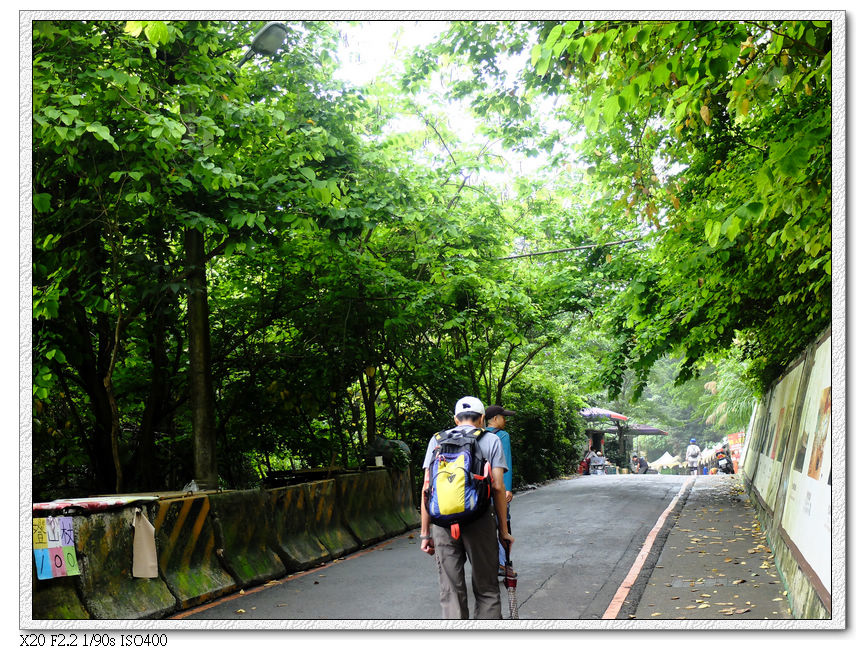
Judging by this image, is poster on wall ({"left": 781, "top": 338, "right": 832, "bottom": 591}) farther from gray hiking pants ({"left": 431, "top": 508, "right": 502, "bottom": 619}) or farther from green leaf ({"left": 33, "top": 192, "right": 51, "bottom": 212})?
A: green leaf ({"left": 33, "top": 192, "right": 51, "bottom": 212})

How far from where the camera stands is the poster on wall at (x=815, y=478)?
5.18m

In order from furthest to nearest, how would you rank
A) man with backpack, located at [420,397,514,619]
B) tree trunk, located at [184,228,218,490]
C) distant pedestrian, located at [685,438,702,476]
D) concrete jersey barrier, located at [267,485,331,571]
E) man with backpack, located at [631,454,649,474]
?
man with backpack, located at [631,454,649,474], distant pedestrian, located at [685,438,702,476], tree trunk, located at [184,228,218,490], concrete jersey barrier, located at [267,485,331,571], man with backpack, located at [420,397,514,619]

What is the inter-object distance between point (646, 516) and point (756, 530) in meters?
2.64

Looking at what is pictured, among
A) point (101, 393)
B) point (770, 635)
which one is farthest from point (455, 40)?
point (101, 393)

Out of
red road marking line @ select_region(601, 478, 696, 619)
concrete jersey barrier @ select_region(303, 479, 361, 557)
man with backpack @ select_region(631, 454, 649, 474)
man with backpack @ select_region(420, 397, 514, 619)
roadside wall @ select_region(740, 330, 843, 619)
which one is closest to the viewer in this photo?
man with backpack @ select_region(420, 397, 514, 619)

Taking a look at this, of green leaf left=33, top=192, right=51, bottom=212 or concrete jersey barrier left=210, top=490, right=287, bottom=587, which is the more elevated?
green leaf left=33, top=192, right=51, bottom=212

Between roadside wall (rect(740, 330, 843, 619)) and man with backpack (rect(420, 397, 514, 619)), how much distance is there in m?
2.26

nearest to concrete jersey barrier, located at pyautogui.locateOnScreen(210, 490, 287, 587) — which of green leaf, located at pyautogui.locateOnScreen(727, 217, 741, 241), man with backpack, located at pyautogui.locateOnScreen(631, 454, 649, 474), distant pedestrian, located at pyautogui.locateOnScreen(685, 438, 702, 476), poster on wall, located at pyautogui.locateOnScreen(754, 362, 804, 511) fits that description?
green leaf, located at pyautogui.locateOnScreen(727, 217, 741, 241)

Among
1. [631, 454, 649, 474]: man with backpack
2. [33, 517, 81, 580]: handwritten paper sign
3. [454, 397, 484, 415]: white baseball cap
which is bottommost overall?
[631, 454, 649, 474]: man with backpack

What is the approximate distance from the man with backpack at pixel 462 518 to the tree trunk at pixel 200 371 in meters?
4.99

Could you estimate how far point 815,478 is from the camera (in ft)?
18.7

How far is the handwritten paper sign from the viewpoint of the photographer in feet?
17.7

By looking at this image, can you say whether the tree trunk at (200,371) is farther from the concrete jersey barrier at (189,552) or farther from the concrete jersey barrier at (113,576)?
the concrete jersey barrier at (113,576)

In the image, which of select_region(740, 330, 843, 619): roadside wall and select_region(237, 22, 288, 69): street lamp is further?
select_region(237, 22, 288, 69): street lamp
